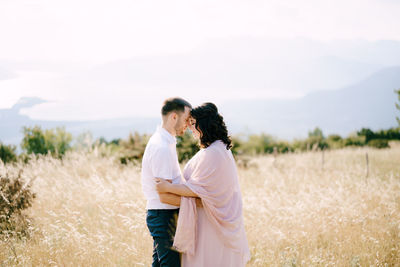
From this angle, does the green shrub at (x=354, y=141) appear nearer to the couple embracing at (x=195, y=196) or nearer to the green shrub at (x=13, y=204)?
the green shrub at (x=13, y=204)

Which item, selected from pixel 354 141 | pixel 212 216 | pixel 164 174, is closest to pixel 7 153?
pixel 164 174

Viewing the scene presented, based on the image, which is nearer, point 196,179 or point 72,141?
point 196,179

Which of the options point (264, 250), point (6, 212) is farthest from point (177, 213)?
point (6, 212)

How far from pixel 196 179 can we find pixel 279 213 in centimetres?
356

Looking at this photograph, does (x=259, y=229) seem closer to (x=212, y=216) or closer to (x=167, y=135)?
(x=212, y=216)

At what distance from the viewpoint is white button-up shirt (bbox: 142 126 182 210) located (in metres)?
2.92

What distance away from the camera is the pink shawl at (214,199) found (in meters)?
2.96

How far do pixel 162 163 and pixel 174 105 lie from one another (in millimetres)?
587

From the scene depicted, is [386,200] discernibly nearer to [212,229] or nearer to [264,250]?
[264,250]

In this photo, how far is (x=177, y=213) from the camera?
3.11 metres

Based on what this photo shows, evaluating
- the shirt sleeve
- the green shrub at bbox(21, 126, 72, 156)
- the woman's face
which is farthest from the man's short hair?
the green shrub at bbox(21, 126, 72, 156)

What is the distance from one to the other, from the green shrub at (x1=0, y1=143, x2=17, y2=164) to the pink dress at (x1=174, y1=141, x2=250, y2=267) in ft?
35.5

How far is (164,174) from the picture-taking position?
2.92 metres

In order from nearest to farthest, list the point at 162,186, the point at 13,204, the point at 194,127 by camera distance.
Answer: the point at 162,186 → the point at 194,127 → the point at 13,204
